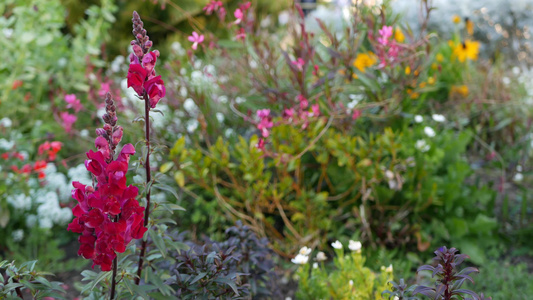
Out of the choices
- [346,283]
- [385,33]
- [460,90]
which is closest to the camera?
[346,283]

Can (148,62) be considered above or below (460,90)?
above

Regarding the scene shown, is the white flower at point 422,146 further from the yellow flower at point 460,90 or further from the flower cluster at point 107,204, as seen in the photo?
the flower cluster at point 107,204

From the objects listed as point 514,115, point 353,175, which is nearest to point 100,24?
point 353,175

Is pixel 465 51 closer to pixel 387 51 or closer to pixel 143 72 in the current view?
pixel 387 51

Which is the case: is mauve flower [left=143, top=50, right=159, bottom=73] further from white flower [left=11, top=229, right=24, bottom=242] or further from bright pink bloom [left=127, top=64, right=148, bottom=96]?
white flower [left=11, top=229, right=24, bottom=242]

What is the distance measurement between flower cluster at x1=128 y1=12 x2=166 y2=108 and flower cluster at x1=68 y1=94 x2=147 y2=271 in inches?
3.6

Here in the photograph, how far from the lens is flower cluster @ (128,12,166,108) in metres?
1.05

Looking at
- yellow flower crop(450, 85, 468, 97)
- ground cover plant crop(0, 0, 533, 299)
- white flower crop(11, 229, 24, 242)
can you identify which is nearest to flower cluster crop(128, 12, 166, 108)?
ground cover plant crop(0, 0, 533, 299)

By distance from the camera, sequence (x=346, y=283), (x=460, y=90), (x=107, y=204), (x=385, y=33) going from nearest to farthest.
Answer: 1. (x=107, y=204)
2. (x=346, y=283)
3. (x=385, y=33)
4. (x=460, y=90)

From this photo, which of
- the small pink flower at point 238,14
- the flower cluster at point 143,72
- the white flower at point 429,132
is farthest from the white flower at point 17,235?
the white flower at point 429,132

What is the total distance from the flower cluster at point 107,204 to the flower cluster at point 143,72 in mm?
90

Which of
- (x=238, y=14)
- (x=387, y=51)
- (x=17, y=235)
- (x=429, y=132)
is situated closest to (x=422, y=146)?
(x=429, y=132)

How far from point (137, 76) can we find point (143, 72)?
0.7 inches

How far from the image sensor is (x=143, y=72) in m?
1.06
